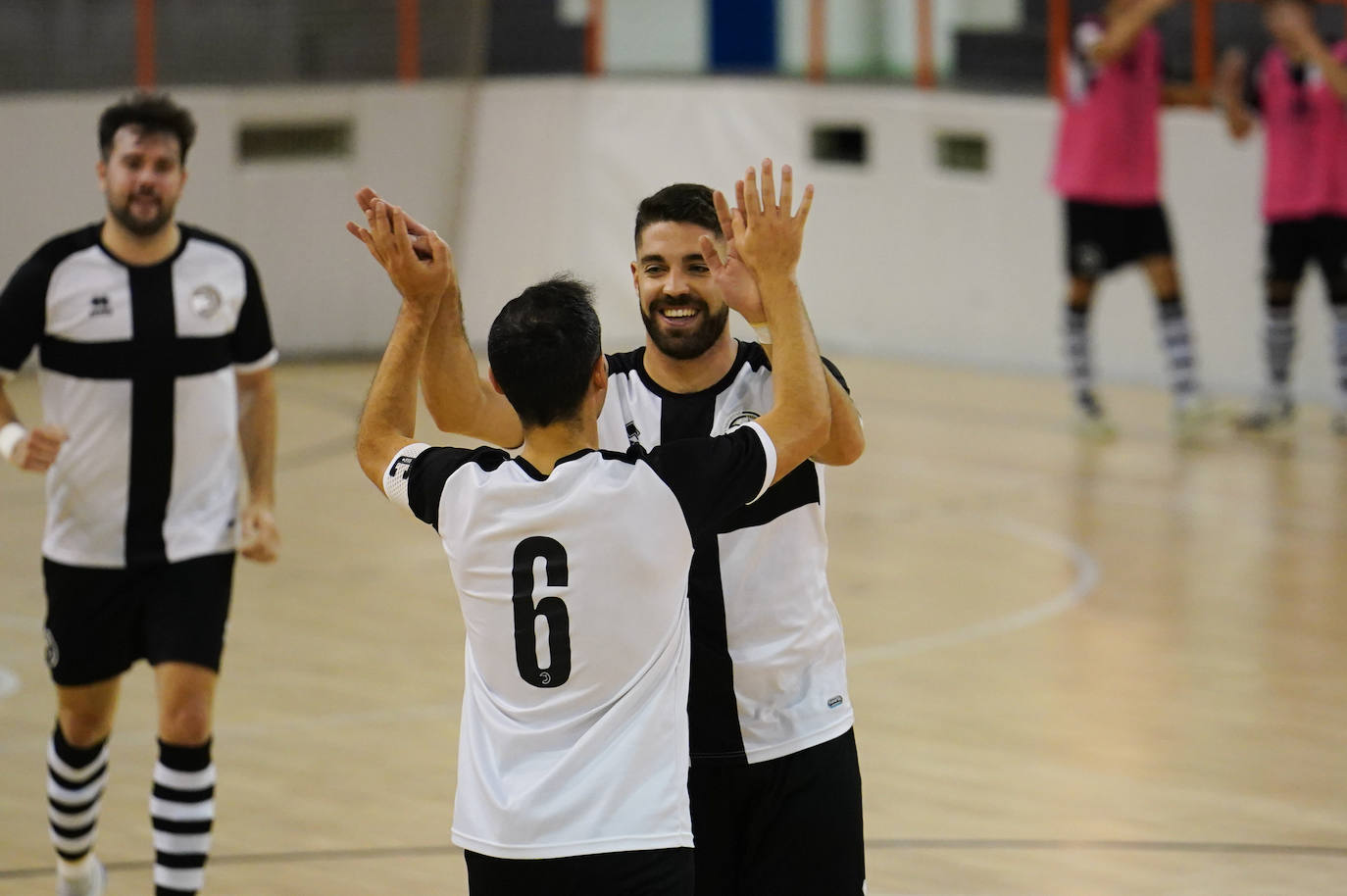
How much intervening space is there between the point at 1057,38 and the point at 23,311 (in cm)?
1078

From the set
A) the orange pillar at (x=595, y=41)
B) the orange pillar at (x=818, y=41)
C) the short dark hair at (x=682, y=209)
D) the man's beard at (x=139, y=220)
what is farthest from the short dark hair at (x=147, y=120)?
the orange pillar at (x=595, y=41)

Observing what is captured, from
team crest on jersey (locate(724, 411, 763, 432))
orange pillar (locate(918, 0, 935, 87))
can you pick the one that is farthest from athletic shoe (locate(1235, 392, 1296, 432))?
team crest on jersey (locate(724, 411, 763, 432))

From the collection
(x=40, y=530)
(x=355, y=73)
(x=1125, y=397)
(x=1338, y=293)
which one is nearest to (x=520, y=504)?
(x=40, y=530)

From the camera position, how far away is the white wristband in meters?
5.32

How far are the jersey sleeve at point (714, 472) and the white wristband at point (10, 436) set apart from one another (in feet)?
7.92

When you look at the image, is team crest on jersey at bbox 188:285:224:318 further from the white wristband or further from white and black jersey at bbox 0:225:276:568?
the white wristband

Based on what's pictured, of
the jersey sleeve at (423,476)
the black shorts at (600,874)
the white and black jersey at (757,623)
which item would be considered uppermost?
the jersey sleeve at (423,476)

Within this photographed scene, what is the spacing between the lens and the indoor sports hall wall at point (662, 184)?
13836 millimetres

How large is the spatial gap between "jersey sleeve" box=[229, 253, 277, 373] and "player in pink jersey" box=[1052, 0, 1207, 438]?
25.0ft

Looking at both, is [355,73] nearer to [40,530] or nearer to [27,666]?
[40,530]

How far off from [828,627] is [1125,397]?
10.2 m

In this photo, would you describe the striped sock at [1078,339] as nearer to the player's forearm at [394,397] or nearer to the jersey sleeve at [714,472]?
the player's forearm at [394,397]

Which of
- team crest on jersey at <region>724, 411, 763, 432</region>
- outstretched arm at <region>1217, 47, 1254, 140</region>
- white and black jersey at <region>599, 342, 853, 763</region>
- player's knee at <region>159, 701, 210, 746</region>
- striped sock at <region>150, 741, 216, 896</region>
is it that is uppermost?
outstretched arm at <region>1217, 47, 1254, 140</region>

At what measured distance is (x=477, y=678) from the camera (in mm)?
3633
